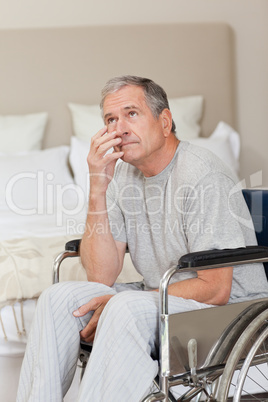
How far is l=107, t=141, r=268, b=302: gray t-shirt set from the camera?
1.73m

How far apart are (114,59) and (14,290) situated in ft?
7.39

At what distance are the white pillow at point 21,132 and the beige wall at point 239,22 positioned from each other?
0.66 m

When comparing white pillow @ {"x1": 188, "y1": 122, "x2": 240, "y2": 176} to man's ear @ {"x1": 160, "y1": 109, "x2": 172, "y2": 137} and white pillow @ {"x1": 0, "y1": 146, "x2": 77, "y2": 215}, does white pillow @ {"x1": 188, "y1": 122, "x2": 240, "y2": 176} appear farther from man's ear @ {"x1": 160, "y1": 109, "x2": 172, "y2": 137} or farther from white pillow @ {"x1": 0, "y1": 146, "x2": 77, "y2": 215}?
man's ear @ {"x1": 160, "y1": 109, "x2": 172, "y2": 137}

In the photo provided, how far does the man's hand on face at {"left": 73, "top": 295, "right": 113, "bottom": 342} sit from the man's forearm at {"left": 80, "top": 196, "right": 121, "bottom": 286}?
0.21 m

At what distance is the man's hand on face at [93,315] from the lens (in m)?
1.74

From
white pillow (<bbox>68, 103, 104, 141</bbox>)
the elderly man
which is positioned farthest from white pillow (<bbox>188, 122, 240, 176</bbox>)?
the elderly man

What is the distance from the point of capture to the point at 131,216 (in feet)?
6.69

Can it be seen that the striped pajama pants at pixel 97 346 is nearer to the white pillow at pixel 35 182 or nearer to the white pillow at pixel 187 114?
the white pillow at pixel 35 182

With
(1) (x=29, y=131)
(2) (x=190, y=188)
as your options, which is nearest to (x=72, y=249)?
(2) (x=190, y=188)

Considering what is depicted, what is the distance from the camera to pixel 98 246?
6.50ft

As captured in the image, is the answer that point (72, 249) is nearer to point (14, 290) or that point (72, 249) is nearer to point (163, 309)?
point (14, 290)
